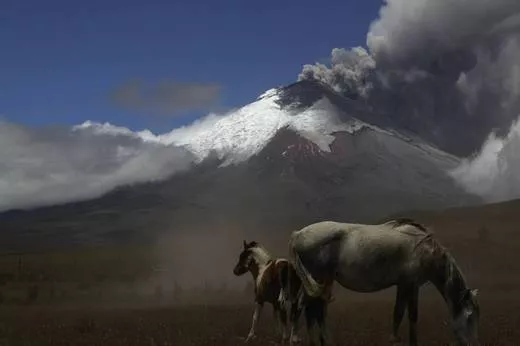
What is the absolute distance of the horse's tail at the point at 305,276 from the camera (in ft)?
58.6

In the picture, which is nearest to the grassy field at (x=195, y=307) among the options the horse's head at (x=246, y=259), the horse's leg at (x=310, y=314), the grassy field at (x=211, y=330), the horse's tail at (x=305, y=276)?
the grassy field at (x=211, y=330)

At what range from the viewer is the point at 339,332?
23.5 meters

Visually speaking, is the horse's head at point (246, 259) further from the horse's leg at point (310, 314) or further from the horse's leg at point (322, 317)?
the horse's leg at point (322, 317)

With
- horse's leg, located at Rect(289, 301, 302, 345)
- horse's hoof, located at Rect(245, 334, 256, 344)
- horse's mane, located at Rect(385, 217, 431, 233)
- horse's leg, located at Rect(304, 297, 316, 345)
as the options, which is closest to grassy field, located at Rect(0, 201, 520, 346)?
horse's hoof, located at Rect(245, 334, 256, 344)

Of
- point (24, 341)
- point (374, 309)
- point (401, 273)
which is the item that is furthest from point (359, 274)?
point (374, 309)

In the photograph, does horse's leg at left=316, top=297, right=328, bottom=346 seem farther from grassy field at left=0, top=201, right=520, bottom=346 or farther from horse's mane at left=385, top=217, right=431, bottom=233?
horse's mane at left=385, top=217, right=431, bottom=233

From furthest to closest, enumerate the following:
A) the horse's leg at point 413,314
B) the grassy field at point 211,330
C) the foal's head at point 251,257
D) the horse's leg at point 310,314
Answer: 1. the foal's head at point 251,257
2. the grassy field at point 211,330
3. the horse's leg at point 310,314
4. the horse's leg at point 413,314

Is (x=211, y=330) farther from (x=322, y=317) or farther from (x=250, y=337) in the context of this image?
(x=322, y=317)

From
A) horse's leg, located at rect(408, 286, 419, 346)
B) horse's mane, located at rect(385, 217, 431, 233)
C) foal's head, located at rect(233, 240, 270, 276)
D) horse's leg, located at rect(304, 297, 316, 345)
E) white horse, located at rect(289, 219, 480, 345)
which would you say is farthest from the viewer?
foal's head, located at rect(233, 240, 270, 276)

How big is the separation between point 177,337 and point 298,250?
19.4ft

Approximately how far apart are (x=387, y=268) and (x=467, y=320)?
214 cm

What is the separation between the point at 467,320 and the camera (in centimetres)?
1758

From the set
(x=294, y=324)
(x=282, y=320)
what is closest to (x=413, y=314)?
(x=294, y=324)

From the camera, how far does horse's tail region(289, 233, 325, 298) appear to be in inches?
703
